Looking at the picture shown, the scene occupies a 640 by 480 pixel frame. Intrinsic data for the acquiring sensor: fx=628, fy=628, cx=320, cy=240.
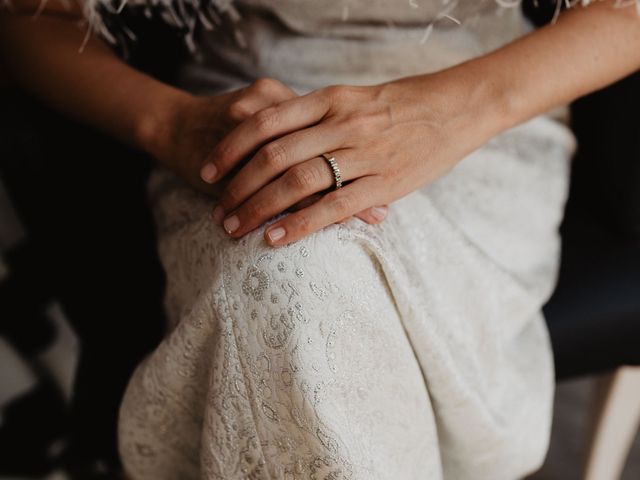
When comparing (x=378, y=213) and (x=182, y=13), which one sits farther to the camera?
(x=182, y=13)

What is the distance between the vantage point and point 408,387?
52cm

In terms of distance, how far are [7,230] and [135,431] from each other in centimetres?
42

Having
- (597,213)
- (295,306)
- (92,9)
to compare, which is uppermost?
(92,9)

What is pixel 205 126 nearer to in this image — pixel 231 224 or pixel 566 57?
pixel 231 224

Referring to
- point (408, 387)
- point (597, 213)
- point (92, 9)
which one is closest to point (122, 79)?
point (92, 9)

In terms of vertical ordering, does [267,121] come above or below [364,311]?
above

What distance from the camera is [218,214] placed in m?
0.54

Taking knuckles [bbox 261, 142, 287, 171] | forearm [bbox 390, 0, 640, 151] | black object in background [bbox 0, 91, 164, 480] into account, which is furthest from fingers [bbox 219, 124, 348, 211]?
black object in background [bbox 0, 91, 164, 480]

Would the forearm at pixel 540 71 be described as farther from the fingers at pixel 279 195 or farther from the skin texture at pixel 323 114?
the fingers at pixel 279 195

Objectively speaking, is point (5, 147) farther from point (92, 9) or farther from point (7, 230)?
point (7, 230)

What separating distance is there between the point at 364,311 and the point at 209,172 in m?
0.18

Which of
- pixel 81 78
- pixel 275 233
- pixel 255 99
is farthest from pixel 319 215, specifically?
pixel 81 78

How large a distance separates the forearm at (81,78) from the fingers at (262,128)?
0.13m

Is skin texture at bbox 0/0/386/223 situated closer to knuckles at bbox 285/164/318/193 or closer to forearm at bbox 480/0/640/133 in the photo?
knuckles at bbox 285/164/318/193
